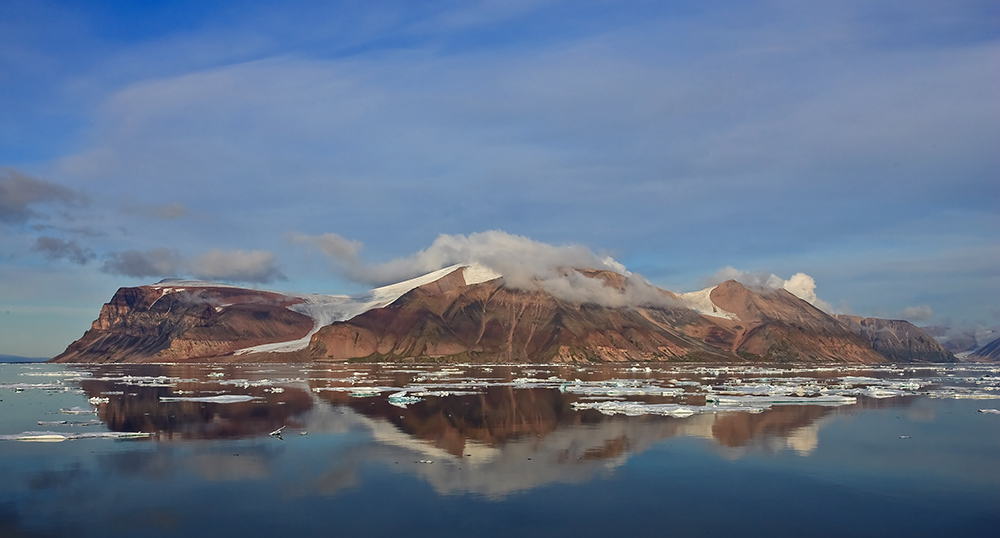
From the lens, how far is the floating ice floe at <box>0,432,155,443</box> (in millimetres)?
42000

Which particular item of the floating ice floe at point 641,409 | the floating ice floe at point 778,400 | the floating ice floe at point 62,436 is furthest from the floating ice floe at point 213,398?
the floating ice floe at point 778,400

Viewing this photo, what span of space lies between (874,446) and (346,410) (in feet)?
127

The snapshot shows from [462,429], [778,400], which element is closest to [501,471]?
[462,429]

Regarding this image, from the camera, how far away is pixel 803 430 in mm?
46375

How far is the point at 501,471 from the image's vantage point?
1275 inches

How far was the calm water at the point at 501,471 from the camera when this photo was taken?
80.1ft

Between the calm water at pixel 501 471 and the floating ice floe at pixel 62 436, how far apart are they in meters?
0.17

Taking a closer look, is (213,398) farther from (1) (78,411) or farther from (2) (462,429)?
(2) (462,429)

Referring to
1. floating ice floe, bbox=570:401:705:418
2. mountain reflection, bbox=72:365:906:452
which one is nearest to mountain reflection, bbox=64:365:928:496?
mountain reflection, bbox=72:365:906:452

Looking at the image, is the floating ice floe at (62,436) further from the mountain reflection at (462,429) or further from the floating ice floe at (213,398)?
the floating ice floe at (213,398)

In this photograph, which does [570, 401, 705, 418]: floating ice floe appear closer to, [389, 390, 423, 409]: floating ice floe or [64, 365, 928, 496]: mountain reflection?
[64, 365, 928, 496]: mountain reflection

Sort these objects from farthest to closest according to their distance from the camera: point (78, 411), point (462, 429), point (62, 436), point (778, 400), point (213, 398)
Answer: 1. point (213, 398)
2. point (778, 400)
3. point (78, 411)
4. point (462, 429)
5. point (62, 436)

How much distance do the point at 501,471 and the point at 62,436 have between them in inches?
1098

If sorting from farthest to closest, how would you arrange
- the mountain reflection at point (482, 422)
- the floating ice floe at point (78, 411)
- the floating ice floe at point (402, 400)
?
the floating ice floe at point (402, 400), the floating ice floe at point (78, 411), the mountain reflection at point (482, 422)
